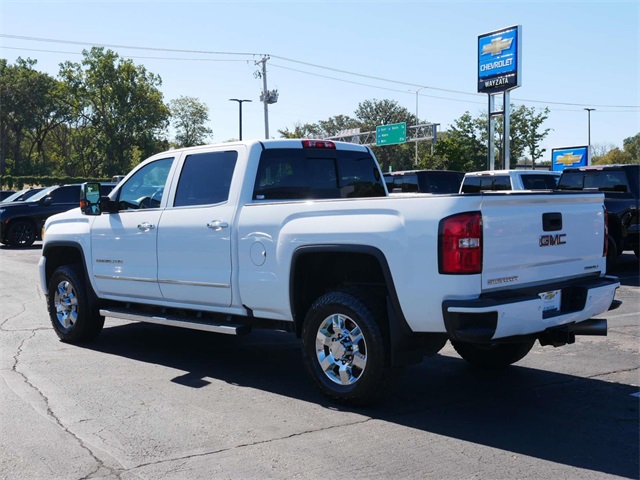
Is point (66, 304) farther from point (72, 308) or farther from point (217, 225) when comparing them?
point (217, 225)

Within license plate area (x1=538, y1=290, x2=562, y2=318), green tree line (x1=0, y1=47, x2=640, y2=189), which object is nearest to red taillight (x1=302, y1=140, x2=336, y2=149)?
license plate area (x1=538, y1=290, x2=562, y2=318)

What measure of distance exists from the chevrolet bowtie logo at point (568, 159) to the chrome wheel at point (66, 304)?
41.3m

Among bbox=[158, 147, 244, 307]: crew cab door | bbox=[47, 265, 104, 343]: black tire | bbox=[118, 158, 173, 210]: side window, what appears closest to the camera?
bbox=[158, 147, 244, 307]: crew cab door

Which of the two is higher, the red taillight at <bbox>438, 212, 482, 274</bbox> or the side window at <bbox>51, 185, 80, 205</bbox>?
the side window at <bbox>51, 185, 80, 205</bbox>

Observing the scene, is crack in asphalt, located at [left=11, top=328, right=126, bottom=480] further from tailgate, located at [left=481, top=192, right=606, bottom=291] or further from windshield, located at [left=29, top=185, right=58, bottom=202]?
windshield, located at [left=29, top=185, right=58, bottom=202]

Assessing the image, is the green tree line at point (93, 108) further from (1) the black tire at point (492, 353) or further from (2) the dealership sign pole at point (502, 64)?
(1) the black tire at point (492, 353)

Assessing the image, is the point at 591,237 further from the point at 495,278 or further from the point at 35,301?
A: the point at 35,301

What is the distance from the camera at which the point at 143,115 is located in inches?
2975

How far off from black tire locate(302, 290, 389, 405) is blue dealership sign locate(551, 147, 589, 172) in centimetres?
4041

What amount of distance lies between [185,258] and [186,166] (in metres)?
1.00

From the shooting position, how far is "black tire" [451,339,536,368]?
628 cm

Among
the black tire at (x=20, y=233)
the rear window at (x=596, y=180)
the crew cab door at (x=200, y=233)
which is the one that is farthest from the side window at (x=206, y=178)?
the black tire at (x=20, y=233)

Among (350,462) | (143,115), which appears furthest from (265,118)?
(350,462)

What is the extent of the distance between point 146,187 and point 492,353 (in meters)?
3.87
